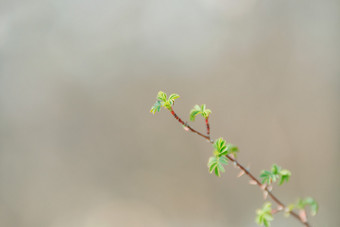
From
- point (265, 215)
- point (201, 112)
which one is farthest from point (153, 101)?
point (265, 215)

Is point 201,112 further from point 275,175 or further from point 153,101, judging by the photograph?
point 153,101

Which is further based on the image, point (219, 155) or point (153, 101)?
point (153, 101)

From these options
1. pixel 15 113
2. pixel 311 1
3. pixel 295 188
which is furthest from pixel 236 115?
pixel 15 113

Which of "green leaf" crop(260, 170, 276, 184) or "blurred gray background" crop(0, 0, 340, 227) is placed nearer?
"green leaf" crop(260, 170, 276, 184)

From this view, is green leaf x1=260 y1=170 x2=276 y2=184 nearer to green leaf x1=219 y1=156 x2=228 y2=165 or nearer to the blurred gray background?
green leaf x1=219 y1=156 x2=228 y2=165

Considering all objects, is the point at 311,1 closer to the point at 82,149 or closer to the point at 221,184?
the point at 221,184

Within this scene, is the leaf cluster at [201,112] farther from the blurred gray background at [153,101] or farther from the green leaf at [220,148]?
the blurred gray background at [153,101]

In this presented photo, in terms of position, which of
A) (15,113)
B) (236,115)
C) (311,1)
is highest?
(311,1)

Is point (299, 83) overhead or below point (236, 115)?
overhead

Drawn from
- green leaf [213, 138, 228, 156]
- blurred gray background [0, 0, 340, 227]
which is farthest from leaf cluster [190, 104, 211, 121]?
blurred gray background [0, 0, 340, 227]
